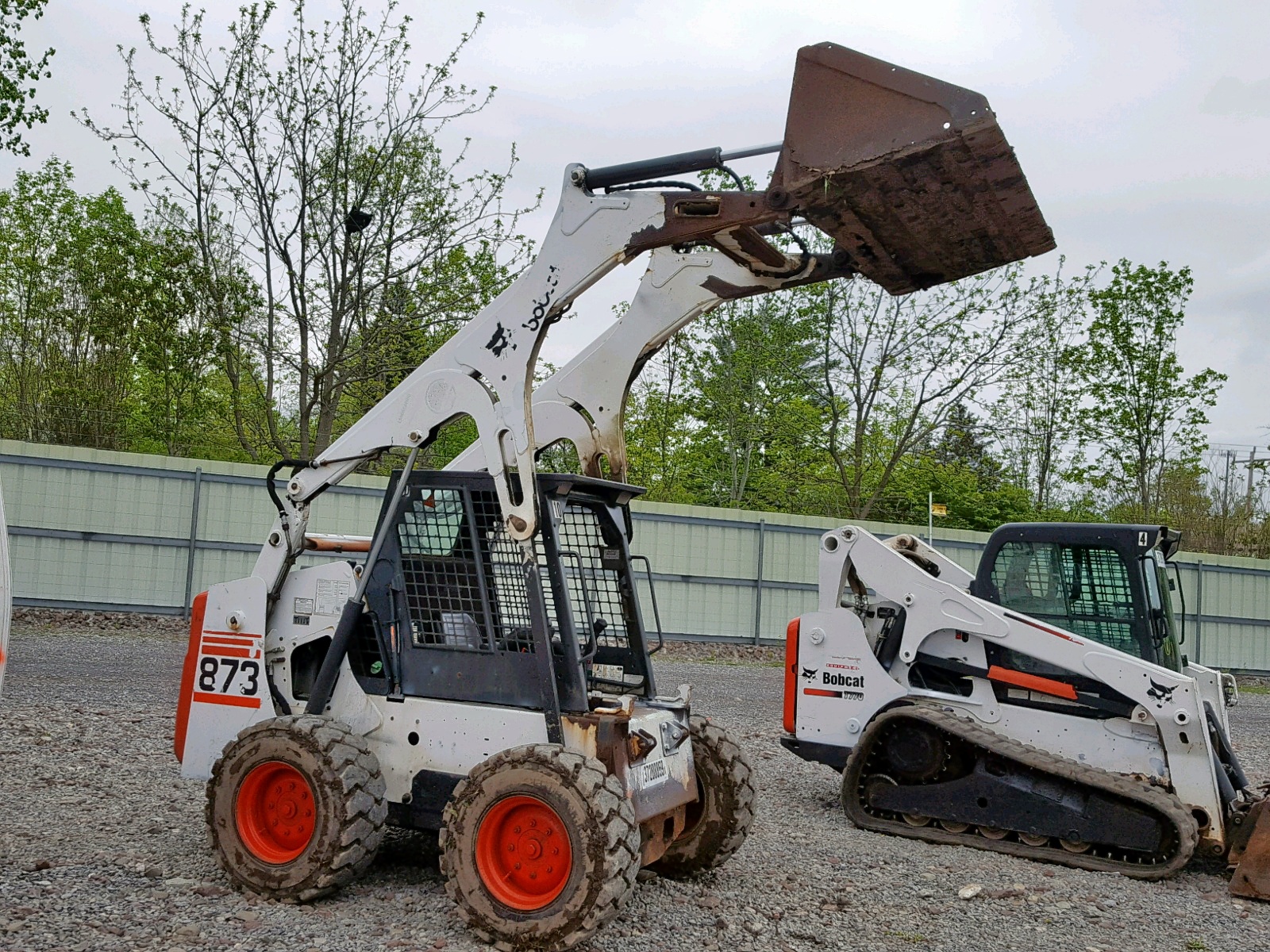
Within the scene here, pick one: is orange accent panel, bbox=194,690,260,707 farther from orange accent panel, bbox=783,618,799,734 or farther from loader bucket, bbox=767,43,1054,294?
orange accent panel, bbox=783,618,799,734

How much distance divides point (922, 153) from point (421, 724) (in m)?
3.32

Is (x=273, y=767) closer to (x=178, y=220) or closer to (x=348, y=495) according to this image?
(x=348, y=495)

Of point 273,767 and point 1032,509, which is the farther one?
point 1032,509

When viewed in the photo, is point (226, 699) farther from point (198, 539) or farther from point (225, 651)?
point (198, 539)

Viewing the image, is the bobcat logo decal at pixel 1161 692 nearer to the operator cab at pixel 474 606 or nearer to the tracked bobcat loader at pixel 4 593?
the operator cab at pixel 474 606

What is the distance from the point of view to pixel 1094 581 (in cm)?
821

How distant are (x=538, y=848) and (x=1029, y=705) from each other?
437 cm

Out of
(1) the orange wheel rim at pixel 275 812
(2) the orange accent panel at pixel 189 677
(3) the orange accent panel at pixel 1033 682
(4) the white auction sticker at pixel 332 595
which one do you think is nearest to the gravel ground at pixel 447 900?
(1) the orange wheel rim at pixel 275 812

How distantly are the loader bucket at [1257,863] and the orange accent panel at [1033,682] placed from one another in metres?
1.29

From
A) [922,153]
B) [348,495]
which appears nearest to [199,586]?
[348,495]

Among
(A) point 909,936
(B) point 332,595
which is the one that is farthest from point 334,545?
(A) point 909,936

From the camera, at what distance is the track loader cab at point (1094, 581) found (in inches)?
315

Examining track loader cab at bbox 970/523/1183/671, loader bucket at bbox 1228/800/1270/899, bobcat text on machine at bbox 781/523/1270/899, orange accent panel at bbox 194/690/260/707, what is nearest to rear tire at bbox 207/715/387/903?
orange accent panel at bbox 194/690/260/707

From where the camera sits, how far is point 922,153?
4.40 metres
